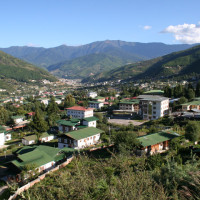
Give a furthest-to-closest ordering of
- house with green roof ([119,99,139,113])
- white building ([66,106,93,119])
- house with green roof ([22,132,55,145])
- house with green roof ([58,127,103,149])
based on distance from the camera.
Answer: house with green roof ([119,99,139,113])
white building ([66,106,93,119])
house with green roof ([22,132,55,145])
house with green roof ([58,127,103,149])

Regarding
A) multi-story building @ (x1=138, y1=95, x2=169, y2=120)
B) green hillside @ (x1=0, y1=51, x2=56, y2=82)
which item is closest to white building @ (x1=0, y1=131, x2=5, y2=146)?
multi-story building @ (x1=138, y1=95, x2=169, y2=120)

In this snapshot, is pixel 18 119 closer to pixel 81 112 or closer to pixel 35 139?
pixel 81 112

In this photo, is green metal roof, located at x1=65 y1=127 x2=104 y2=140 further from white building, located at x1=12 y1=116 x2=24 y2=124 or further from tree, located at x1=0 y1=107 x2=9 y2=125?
tree, located at x1=0 y1=107 x2=9 y2=125

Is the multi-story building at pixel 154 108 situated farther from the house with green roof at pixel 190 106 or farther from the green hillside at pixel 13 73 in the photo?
the green hillside at pixel 13 73

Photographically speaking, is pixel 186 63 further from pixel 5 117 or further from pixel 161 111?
pixel 5 117

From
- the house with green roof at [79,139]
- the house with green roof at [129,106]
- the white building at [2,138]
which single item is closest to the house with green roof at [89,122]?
the house with green roof at [79,139]

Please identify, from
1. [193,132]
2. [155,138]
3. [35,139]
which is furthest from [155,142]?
[35,139]
